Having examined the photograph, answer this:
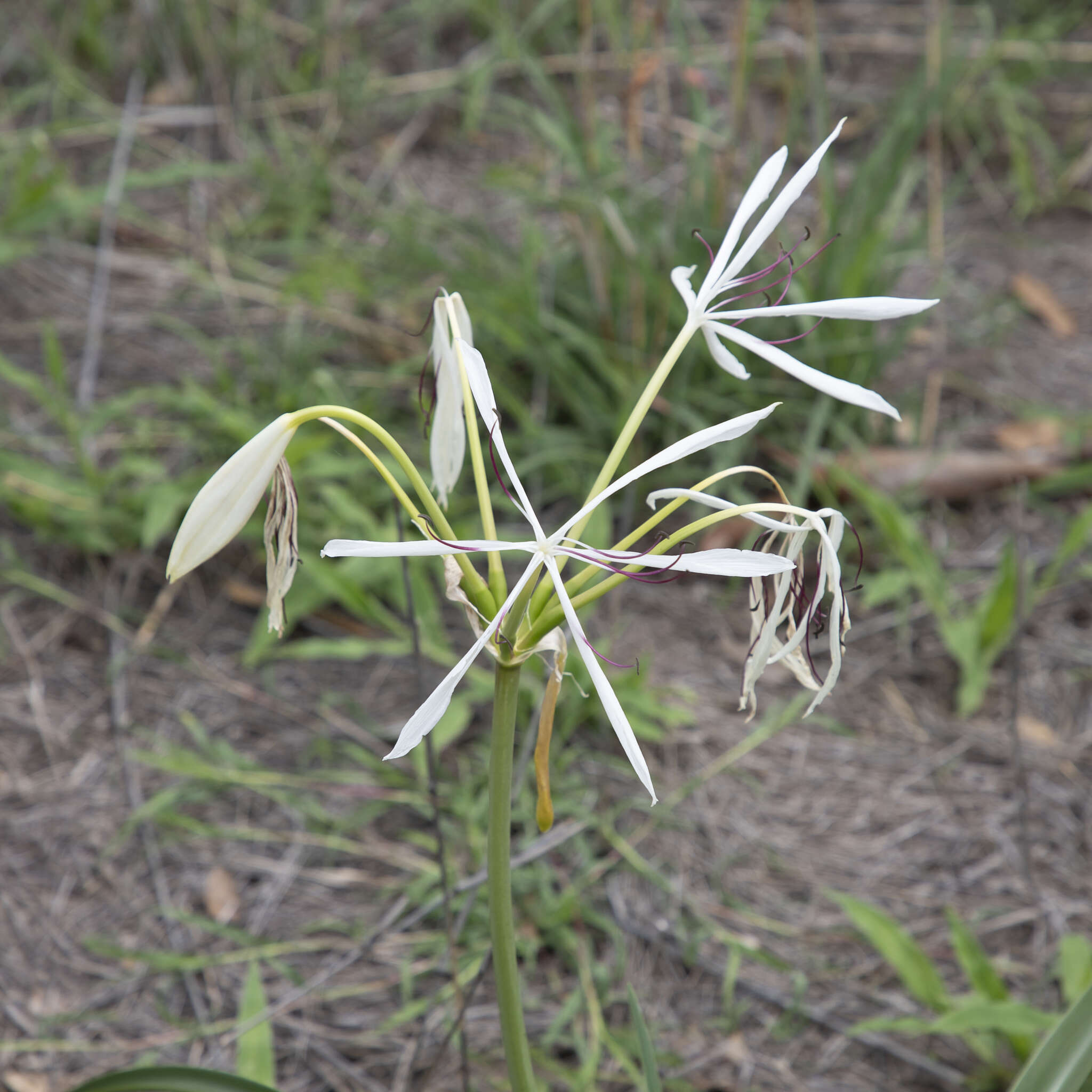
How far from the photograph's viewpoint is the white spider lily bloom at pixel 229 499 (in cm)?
77

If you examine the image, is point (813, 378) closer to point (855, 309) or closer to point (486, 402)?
point (855, 309)

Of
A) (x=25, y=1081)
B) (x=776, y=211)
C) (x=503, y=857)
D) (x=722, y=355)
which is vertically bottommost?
(x=25, y=1081)

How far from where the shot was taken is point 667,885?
162 cm

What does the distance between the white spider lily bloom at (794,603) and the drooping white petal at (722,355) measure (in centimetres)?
12

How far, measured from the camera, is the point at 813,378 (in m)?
0.77

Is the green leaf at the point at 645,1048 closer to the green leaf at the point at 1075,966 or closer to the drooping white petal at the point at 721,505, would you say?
the drooping white petal at the point at 721,505

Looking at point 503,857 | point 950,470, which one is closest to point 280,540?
point 503,857

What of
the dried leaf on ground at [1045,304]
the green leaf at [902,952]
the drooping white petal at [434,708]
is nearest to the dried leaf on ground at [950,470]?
the dried leaf on ground at [1045,304]

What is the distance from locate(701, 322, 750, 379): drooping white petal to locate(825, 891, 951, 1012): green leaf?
2.98 ft

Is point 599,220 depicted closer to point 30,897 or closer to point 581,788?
point 581,788

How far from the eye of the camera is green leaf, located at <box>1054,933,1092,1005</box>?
1332mm

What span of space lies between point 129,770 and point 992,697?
1.61 metres

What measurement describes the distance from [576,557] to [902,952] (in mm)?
1038

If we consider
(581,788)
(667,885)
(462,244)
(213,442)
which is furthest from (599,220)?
(667,885)
